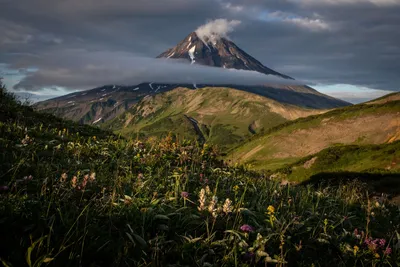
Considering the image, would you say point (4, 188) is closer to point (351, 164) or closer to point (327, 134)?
point (351, 164)

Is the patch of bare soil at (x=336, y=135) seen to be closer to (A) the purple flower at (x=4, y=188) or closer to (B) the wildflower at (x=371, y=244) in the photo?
(B) the wildflower at (x=371, y=244)

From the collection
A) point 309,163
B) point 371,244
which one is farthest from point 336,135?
point 371,244

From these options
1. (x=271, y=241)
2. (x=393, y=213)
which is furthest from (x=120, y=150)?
(x=393, y=213)

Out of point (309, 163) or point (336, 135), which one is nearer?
point (309, 163)

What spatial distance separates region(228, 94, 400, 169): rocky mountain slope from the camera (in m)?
106

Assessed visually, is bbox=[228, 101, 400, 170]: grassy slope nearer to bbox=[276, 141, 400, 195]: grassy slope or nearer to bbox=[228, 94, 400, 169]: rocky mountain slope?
bbox=[228, 94, 400, 169]: rocky mountain slope

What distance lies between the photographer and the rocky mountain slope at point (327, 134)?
347 ft

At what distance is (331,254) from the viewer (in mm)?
5555

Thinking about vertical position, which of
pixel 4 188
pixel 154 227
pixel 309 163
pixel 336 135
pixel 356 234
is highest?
pixel 4 188

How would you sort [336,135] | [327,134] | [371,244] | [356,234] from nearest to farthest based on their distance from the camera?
[371,244] < [356,234] < [336,135] < [327,134]

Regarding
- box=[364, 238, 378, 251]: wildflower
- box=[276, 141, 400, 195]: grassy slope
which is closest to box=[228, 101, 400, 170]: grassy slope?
box=[276, 141, 400, 195]: grassy slope

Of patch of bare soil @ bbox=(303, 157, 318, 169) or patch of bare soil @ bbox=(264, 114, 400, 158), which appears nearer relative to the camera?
patch of bare soil @ bbox=(303, 157, 318, 169)

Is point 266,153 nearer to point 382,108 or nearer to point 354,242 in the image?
point 382,108

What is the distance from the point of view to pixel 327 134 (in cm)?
12106
